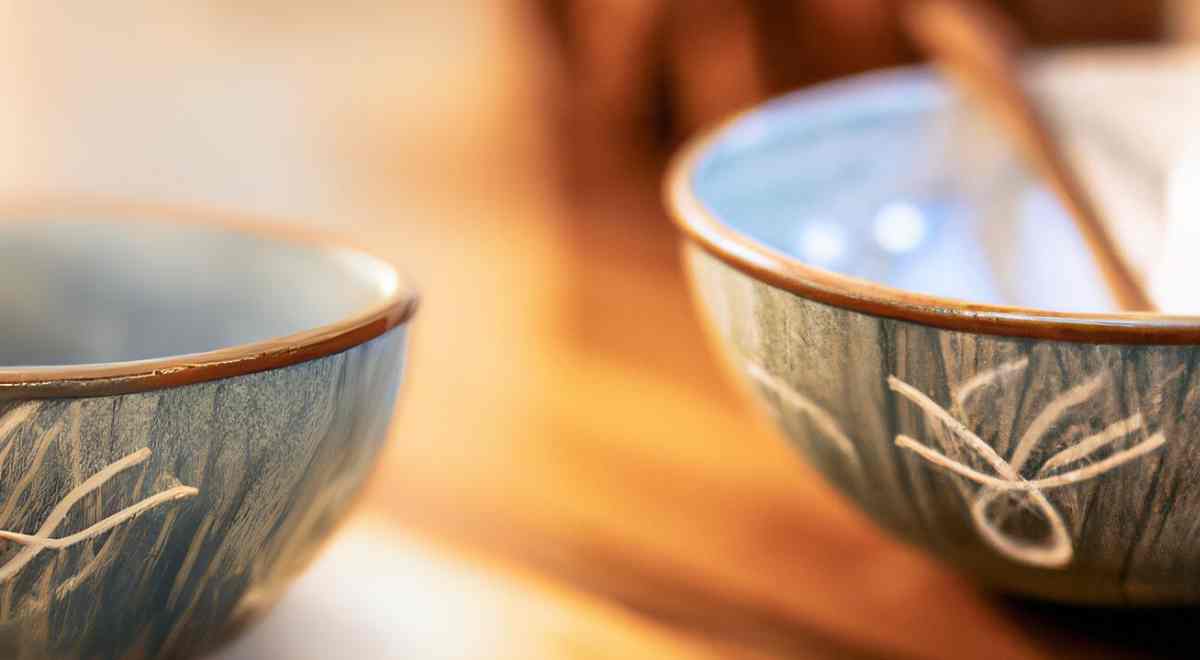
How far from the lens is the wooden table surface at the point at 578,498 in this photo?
0.29 metres

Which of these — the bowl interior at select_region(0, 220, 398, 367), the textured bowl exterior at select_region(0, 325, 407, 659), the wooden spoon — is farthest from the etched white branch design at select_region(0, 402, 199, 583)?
the wooden spoon

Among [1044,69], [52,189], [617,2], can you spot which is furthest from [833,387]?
[52,189]

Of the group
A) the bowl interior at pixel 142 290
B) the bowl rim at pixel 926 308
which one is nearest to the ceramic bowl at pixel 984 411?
the bowl rim at pixel 926 308

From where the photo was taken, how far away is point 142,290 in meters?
0.34

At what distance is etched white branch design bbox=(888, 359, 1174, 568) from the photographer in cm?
21

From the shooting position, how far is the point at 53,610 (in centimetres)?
21

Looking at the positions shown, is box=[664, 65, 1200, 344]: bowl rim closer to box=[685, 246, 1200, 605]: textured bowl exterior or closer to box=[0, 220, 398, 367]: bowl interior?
box=[685, 246, 1200, 605]: textured bowl exterior

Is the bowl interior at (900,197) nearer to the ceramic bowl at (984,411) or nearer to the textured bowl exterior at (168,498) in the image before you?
the ceramic bowl at (984,411)

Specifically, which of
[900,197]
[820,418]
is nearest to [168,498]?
[820,418]

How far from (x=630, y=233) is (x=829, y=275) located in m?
0.43

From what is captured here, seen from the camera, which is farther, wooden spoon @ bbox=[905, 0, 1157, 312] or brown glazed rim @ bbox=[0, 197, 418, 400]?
wooden spoon @ bbox=[905, 0, 1157, 312]

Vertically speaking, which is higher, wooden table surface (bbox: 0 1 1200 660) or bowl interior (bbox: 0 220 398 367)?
bowl interior (bbox: 0 220 398 367)

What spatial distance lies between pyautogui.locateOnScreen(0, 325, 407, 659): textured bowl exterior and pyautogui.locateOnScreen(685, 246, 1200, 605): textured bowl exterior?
0.09 m

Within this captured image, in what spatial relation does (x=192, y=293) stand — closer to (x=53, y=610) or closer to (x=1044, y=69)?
(x=53, y=610)
